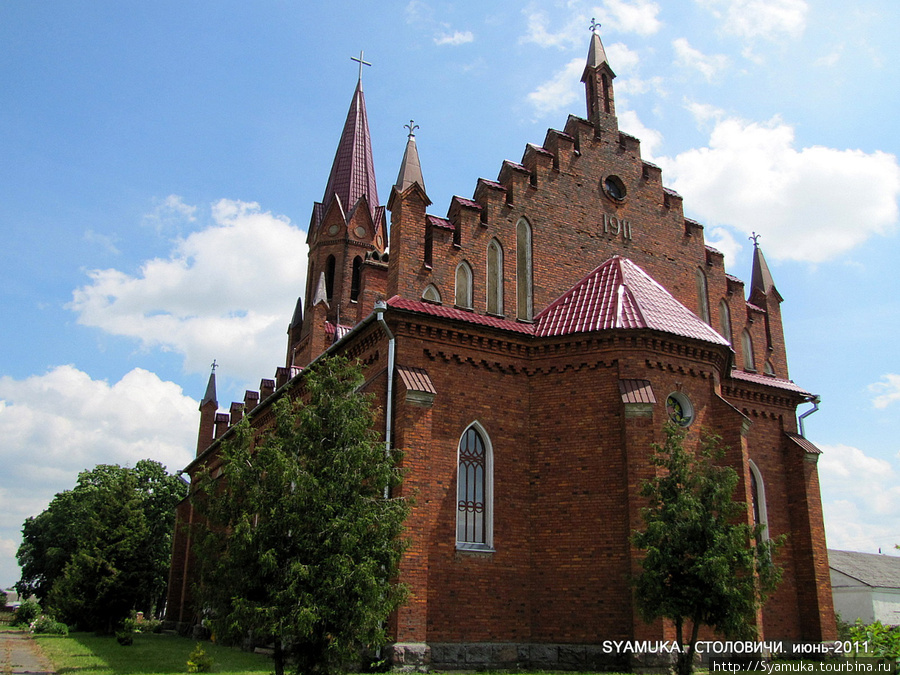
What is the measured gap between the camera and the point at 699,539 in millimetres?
Result: 13031

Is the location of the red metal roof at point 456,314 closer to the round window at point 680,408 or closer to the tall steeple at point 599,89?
the round window at point 680,408

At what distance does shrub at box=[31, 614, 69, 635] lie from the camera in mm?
31938

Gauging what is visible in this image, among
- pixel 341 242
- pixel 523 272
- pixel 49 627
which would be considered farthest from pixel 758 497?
pixel 49 627

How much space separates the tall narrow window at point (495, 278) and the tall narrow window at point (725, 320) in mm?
7788

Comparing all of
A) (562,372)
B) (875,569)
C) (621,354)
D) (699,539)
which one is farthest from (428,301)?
(875,569)

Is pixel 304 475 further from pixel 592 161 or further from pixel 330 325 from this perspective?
pixel 330 325

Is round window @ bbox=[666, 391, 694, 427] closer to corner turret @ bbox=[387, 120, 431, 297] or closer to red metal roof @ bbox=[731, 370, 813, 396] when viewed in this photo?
red metal roof @ bbox=[731, 370, 813, 396]

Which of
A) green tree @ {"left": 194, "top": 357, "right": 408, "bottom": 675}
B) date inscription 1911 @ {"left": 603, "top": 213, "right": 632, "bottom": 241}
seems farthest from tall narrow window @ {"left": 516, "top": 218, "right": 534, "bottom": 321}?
green tree @ {"left": 194, "top": 357, "right": 408, "bottom": 675}

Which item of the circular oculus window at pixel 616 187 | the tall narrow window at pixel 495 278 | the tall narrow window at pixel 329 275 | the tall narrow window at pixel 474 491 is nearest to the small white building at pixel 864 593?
the circular oculus window at pixel 616 187

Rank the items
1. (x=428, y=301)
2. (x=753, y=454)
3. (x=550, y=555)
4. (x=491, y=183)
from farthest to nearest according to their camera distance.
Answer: (x=753, y=454), (x=491, y=183), (x=428, y=301), (x=550, y=555)

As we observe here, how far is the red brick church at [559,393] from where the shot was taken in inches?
602

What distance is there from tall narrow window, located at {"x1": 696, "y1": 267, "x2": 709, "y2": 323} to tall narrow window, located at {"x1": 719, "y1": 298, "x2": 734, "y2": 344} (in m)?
0.60

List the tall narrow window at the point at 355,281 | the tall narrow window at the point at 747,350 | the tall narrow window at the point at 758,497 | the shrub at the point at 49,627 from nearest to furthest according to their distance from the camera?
the tall narrow window at the point at 758,497
the tall narrow window at the point at 747,350
the shrub at the point at 49,627
the tall narrow window at the point at 355,281

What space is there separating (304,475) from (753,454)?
45.8ft
